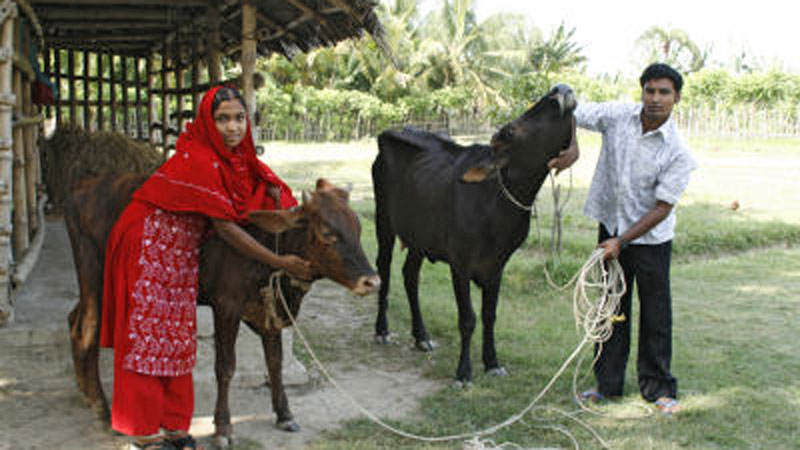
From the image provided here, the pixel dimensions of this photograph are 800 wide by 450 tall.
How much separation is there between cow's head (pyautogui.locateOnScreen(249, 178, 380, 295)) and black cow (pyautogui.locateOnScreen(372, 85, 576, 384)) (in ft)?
5.02

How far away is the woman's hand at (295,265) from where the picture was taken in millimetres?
3369

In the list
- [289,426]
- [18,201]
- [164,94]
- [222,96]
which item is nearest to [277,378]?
[289,426]

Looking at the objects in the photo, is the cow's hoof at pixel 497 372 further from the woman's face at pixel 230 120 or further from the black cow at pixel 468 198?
the woman's face at pixel 230 120

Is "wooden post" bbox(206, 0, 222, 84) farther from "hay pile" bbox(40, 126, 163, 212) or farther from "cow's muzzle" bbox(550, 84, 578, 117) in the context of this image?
"cow's muzzle" bbox(550, 84, 578, 117)

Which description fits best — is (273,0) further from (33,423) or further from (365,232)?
(365,232)

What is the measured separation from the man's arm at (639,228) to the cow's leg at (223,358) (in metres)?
2.08

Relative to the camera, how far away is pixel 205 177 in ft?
11.0

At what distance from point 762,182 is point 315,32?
524 inches

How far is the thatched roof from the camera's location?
6.36m

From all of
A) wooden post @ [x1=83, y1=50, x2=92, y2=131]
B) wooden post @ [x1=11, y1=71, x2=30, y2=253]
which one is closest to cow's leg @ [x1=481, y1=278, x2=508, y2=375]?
wooden post @ [x1=11, y1=71, x2=30, y2=253]

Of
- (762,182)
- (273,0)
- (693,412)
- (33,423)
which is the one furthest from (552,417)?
(762,182)

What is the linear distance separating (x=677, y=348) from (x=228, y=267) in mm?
3804

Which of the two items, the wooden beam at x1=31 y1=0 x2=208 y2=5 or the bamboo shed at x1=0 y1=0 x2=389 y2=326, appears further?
the wooden beam at x1=31 y1=0 x2=208 y2=5

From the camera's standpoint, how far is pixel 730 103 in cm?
2792
